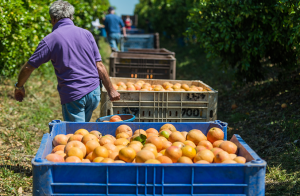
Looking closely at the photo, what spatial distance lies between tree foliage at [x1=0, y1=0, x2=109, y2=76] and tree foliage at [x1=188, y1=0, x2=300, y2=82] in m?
3.40

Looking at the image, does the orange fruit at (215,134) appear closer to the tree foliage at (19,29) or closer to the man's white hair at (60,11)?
the man's white hair at (60,11)

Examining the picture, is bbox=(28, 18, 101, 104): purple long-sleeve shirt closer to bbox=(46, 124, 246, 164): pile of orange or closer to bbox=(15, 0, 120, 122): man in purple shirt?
bbox=(15, 0, 120, 122): man in purple shirt

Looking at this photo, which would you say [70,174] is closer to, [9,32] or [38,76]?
[9,32]

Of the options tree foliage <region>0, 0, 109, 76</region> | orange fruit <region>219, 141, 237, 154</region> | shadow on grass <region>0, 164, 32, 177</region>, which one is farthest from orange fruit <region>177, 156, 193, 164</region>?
tree foliage <region>0, 0, 109, 76</region>

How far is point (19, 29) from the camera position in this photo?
6148 millimetres

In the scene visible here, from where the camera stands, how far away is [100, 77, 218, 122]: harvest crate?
436 centimetres

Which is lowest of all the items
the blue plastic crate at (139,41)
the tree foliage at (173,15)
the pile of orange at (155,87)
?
the pile of orange at (155,87)

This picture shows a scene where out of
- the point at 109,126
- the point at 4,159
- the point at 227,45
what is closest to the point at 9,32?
the point at 4,159

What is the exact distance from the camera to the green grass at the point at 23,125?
380cm

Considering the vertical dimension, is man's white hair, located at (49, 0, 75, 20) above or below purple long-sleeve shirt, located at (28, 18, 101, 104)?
above

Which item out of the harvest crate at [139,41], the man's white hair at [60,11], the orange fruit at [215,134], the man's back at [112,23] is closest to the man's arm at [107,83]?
the man's white hair at [60,11]

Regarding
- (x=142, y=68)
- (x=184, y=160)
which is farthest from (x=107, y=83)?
(x=142, y=68)

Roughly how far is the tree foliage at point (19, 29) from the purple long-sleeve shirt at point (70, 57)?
234 centimetres

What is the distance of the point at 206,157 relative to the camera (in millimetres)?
2375
